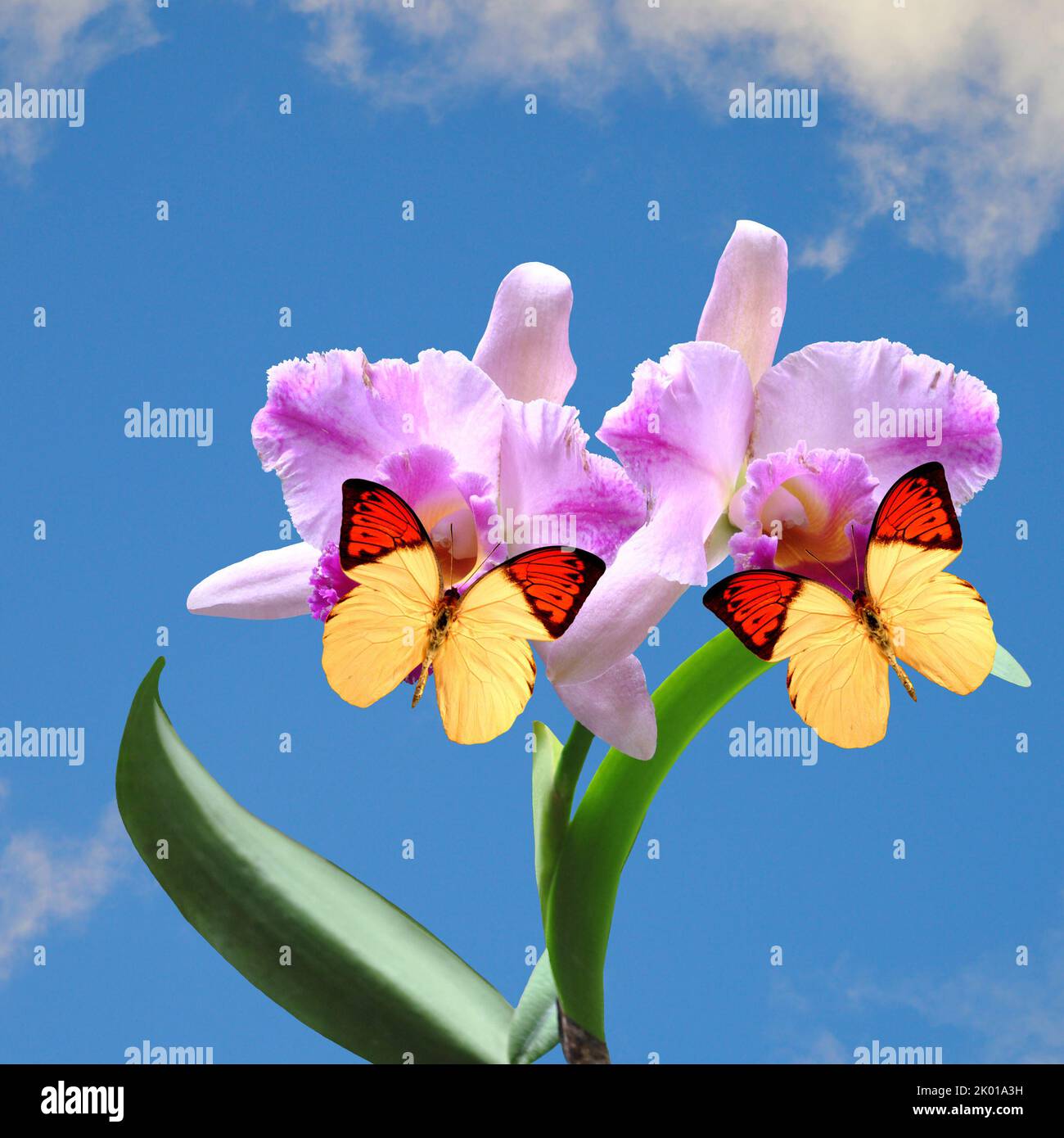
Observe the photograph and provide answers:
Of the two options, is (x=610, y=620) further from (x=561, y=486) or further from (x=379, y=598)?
(x=379, y=598)

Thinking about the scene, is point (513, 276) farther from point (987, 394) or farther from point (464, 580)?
point (987, 394)

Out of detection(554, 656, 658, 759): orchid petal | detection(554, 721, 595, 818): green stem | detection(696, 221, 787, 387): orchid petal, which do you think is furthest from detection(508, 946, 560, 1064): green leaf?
detection(696, 221, 787, 387): orchid petal

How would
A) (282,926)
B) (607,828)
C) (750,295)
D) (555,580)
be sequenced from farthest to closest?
(282,926), (607,828), (750,295), (555,580)

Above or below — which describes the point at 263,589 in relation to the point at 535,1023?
above

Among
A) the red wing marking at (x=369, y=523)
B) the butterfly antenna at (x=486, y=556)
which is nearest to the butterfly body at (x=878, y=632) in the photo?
the butterfly antenna at (x=486, y=556)

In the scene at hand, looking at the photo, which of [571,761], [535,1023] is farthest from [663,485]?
[535,1023]

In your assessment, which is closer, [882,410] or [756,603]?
[756,603]
